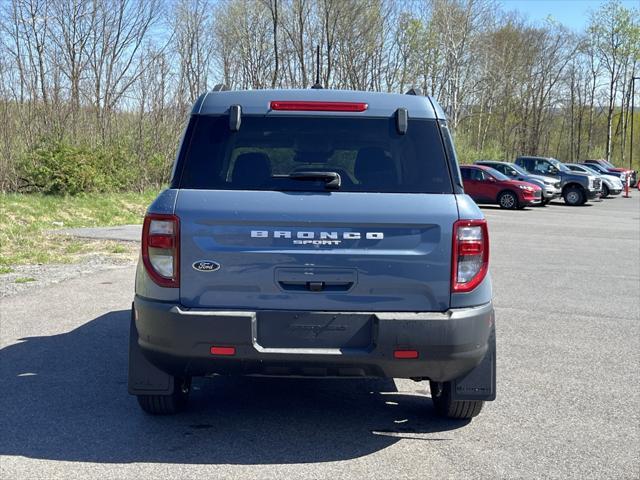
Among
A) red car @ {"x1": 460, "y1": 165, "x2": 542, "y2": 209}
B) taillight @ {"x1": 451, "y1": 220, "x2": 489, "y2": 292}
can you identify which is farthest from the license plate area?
red car @ {"x1": 460, "y1": 165, "x2": 542, "y2": 209}

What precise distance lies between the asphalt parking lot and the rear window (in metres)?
1.52

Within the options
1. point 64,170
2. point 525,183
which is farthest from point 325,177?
point 525,183

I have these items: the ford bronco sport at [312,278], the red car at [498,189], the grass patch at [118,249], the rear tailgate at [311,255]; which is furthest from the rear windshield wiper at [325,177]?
the red car at [498,189]

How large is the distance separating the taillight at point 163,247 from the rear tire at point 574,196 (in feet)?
106

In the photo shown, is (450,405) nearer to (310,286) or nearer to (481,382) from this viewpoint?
(481,382)

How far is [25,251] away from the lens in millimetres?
12992

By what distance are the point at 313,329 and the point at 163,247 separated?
0.93 meters

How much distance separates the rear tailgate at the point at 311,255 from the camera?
4.11 metres

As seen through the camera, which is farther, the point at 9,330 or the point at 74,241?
the point at 74,241

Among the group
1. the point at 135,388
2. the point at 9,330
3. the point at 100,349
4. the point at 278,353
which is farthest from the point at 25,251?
the point at 278,353

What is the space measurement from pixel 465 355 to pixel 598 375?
8.77ft

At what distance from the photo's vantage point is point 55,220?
681 inches

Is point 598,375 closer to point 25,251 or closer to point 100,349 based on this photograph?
point 100,349

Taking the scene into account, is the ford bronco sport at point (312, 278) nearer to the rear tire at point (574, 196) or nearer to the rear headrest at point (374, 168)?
the rear headrest at point (374, 168)
